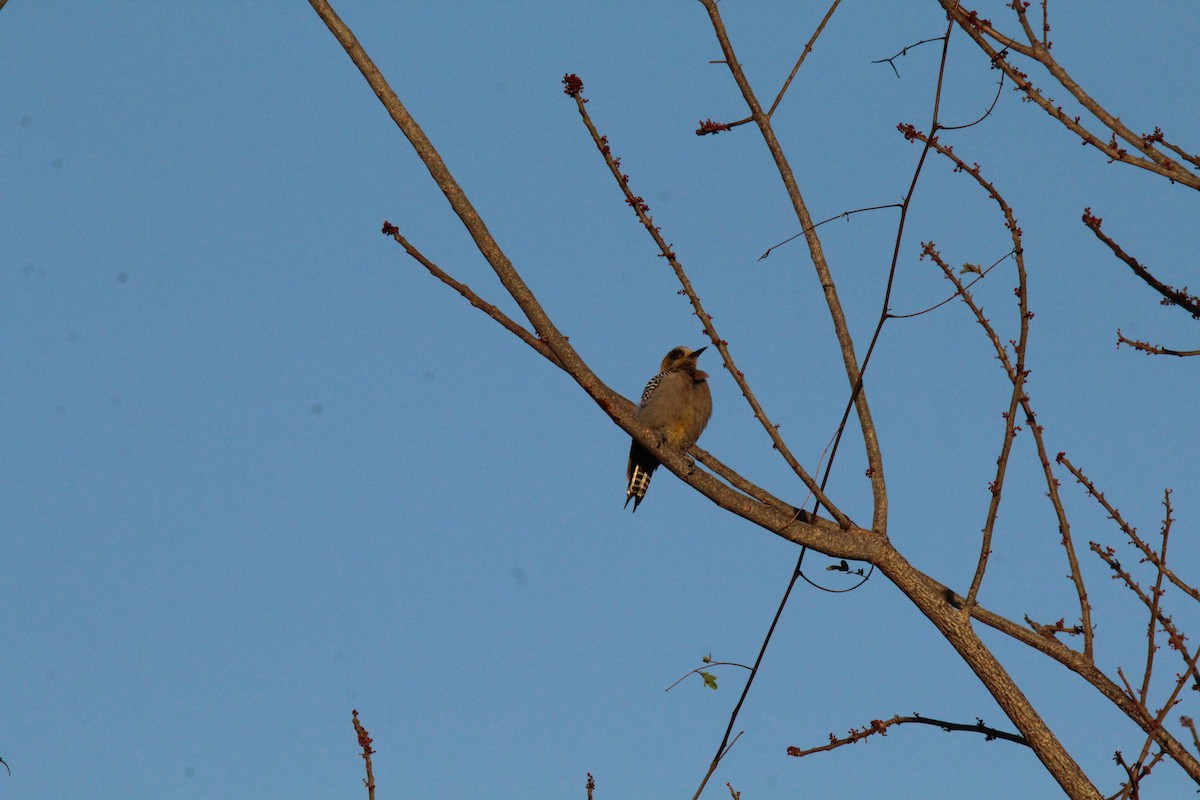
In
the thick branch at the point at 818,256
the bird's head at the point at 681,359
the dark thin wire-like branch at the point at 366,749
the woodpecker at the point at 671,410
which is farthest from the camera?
the bird's head at the point at 681,359

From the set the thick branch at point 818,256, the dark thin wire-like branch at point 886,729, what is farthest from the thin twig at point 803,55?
the dark thin wire-like branch at point 886,729

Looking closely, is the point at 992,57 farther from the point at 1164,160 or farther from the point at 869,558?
the point at 869,558

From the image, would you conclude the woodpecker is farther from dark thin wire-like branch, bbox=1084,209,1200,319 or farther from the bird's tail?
dark thin wire-like branch, bbox=1084,209,1200,319

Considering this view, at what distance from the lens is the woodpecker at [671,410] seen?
27.3ft

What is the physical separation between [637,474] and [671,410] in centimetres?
87

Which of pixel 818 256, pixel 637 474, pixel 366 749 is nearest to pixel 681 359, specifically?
pixel 637 474

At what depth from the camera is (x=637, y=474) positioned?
29.5 feet

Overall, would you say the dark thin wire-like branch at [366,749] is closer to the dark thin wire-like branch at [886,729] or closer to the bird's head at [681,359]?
the dark thin wire-like branch at [886,729]

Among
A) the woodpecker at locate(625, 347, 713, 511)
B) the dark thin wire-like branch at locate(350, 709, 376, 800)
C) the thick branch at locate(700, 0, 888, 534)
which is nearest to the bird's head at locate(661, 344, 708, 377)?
the woodpecker at locate(625, 347, 713, 511)

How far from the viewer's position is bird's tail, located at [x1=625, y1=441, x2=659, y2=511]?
888 cm

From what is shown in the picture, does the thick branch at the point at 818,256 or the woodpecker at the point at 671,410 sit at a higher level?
the woodpecker at the point at 671,410

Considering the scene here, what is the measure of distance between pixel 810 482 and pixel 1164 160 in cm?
166

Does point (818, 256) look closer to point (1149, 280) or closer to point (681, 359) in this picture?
point (1149, 280)

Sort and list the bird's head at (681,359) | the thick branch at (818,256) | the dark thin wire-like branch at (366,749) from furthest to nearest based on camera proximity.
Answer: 1. the bird's head at (681,359)
2. the thick branch at (818,256)
3. the dark thin wire-like branch at (366,749)
